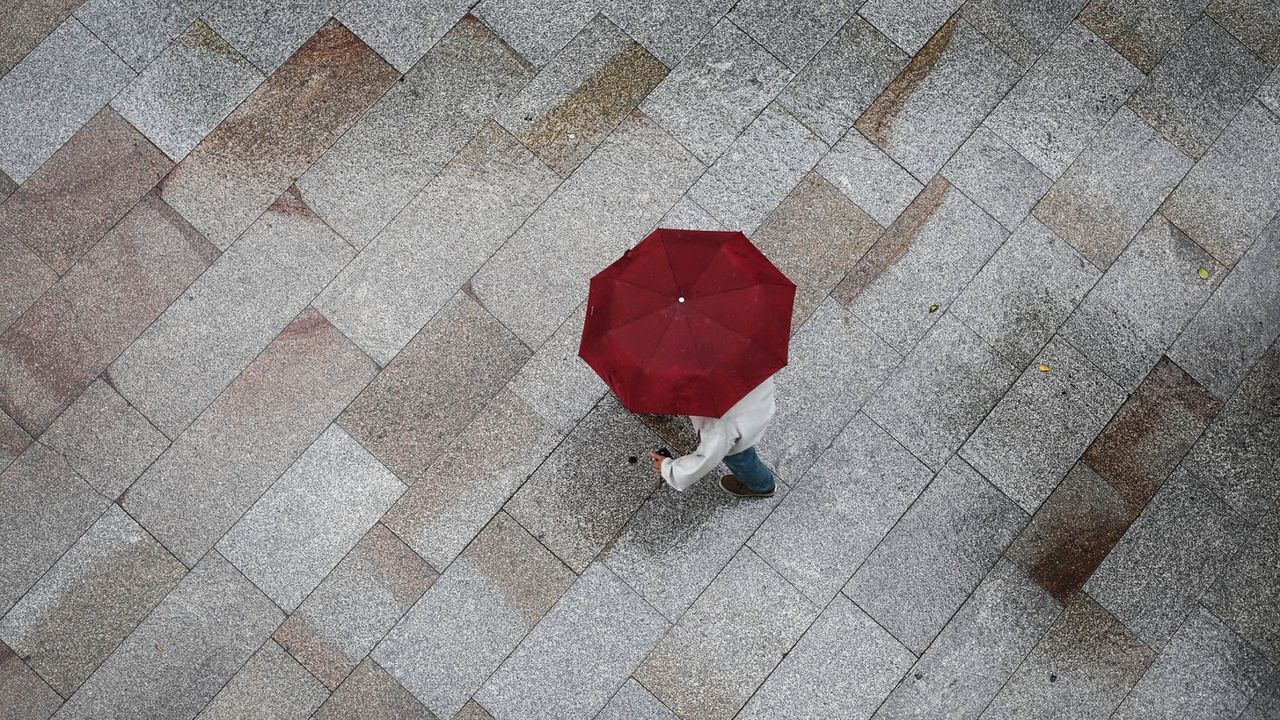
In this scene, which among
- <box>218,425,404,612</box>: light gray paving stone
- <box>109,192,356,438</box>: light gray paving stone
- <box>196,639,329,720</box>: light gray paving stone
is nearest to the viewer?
<box>196,639,329,720</box>: light gray paving stone

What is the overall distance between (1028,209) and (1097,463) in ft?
5.90

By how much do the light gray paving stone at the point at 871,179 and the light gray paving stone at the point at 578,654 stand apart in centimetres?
309

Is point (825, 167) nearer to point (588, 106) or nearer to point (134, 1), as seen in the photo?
point (588, 106)

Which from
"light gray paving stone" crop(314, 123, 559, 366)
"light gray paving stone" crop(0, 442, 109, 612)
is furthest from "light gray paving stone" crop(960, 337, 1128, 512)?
"light gray paving stone" crop(0, 442, 109, 612)

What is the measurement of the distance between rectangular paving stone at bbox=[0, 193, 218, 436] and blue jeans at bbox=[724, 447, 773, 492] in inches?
150

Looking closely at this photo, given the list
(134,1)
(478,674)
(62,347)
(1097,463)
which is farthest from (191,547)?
(1097,463)

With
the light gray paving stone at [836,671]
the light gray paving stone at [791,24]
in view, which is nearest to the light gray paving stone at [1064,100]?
the light gray paving stone at [791,24]

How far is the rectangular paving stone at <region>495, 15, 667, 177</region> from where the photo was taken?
6.71 meters

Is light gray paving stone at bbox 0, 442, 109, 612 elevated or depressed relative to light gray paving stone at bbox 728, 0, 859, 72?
depressed

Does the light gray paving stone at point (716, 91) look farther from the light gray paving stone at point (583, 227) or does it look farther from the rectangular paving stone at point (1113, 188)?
the rectangular paving stone at point (1113, 188)

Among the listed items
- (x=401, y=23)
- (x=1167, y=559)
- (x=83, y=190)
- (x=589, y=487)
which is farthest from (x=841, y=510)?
(x=83, y=190)

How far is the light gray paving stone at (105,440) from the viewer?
6.30 metres

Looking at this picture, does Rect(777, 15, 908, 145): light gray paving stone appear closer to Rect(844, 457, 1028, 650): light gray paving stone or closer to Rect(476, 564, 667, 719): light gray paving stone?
Rect(844, 457, 1028, 650): light gray paving stone

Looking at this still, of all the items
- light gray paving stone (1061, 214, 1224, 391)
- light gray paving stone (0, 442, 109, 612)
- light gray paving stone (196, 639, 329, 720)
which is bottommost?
light gray paving stone (196, 639, 329, 720)
